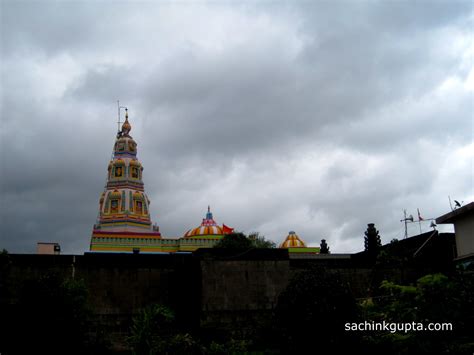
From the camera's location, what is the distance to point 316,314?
12.7 metres

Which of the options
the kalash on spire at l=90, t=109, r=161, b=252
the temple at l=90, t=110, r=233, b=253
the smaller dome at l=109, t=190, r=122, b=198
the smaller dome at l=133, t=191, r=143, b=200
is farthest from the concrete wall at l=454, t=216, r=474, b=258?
the smaller dome at l=109, t=190, r=122, b=198

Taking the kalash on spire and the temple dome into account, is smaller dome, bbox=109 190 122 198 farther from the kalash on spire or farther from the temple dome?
the temple dome

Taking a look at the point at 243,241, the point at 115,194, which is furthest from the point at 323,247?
the point at 115,194

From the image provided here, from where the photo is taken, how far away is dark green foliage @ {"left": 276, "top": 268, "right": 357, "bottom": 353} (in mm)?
12586

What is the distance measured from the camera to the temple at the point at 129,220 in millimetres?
59906

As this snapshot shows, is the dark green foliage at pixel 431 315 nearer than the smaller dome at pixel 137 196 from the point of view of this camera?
Yes

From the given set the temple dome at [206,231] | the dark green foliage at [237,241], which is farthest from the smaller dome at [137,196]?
the dark green foliage at [237,241]

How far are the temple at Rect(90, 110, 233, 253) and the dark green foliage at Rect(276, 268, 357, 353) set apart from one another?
Result: 45525 mm

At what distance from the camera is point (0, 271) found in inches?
768

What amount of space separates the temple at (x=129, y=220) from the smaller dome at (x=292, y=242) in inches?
284

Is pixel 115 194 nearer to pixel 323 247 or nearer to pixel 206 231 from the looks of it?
pixel 206 231

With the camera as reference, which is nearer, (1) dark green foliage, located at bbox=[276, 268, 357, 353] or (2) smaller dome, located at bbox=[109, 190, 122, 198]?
(1) dark green foliage, located at bbox=[276, 268, 357, 353]

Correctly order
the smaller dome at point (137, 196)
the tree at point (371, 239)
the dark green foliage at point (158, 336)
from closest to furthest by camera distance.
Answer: the dark green foliage at point (158, 336) → the tree at point (371, 239) → the smaller dome at point (137, 196)

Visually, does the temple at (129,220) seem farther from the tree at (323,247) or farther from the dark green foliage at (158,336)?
the dark green foliage at (158,336)
